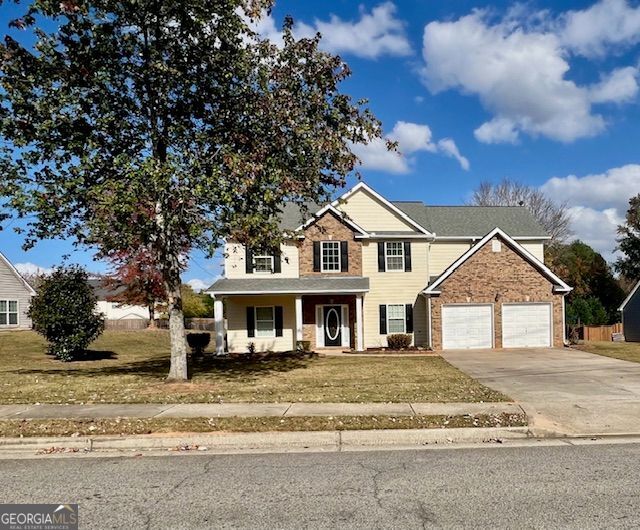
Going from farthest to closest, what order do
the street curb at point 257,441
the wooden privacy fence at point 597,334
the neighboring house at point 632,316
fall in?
the neighboring house at point 632,316
the wooden privacy fence at point 597,334
the street curb at point 257,441

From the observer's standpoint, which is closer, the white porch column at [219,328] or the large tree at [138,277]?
the white porch column at [219,328]

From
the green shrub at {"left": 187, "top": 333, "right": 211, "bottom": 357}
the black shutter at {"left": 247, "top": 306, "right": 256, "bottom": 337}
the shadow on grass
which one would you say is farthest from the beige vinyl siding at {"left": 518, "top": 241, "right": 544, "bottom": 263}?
the green shrub at {"left": 187, "top": 333, "right": 211, "bottom": 357}

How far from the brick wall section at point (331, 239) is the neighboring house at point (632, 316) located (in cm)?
1993

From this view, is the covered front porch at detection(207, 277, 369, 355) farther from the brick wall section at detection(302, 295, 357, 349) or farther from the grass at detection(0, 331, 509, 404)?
the grass at detection(0, 331, 509, 404)

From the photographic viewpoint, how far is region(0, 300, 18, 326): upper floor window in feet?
124

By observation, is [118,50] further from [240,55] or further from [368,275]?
[368,275]

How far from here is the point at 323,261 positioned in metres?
25.8

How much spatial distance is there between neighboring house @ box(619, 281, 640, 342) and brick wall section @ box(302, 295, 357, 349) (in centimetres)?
1985

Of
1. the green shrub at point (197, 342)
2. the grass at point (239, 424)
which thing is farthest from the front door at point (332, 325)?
the grass at point (239, 424)

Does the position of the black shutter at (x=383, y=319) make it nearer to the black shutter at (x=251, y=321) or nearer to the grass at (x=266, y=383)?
the grass at (x=266, y=383)

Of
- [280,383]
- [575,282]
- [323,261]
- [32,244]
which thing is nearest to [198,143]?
[32,244]

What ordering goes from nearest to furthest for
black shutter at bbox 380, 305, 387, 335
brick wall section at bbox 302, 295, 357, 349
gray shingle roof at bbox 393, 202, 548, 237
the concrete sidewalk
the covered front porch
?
the concrete sidewalk < the covered front porch < brick wall section at bbox 302, 295, 357, 349 < black shutter at bbox 380, 305, 387, 335 < gray shingle roof at bbox 393, 202, 548, 237

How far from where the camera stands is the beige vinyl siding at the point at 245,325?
25.5m

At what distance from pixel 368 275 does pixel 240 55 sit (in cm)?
1477
